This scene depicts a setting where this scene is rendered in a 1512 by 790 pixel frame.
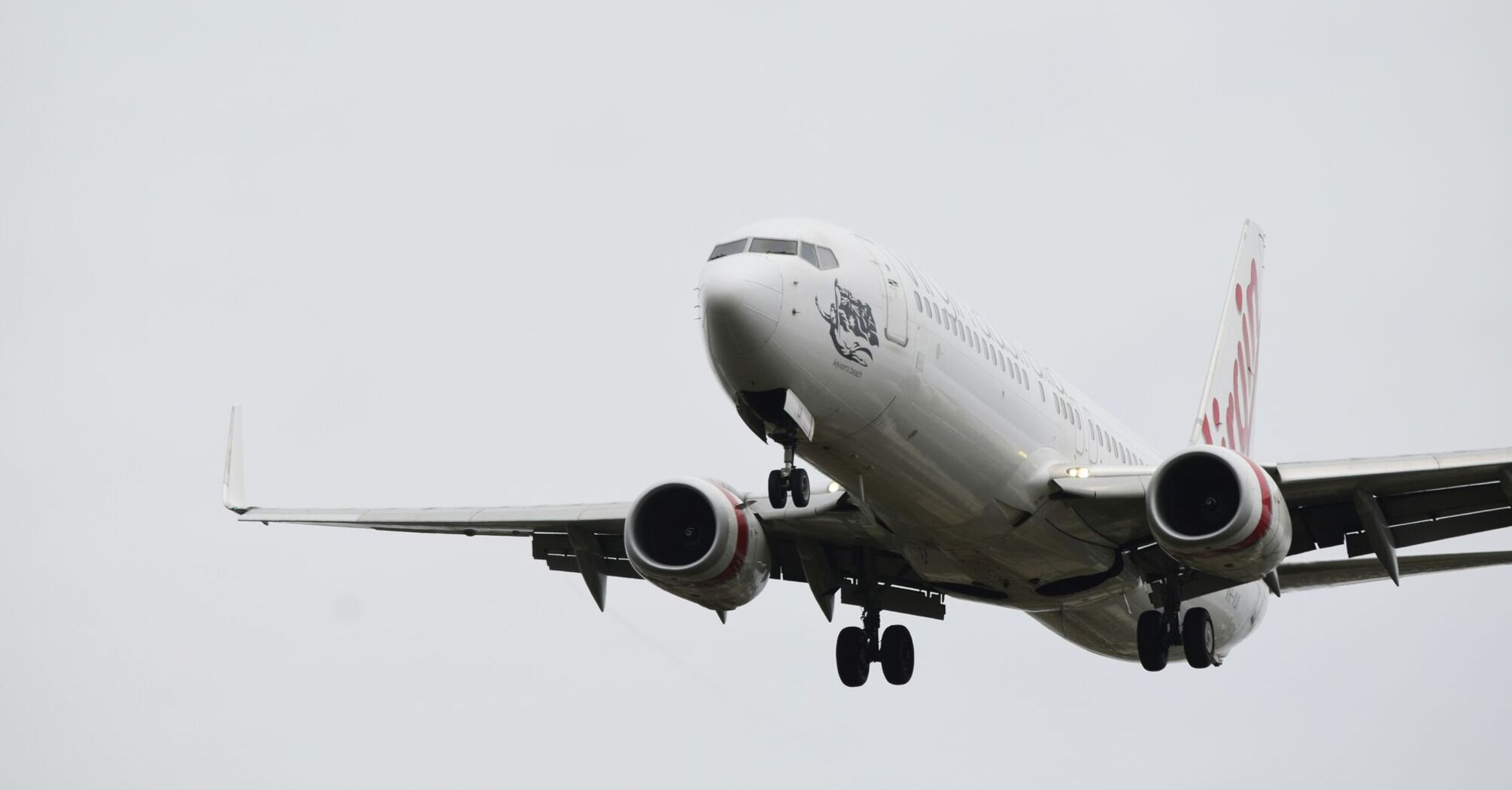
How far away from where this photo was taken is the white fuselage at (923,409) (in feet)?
70.4

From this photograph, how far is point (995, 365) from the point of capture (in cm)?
2525

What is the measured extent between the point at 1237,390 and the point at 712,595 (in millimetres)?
17319

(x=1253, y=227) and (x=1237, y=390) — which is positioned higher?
(x=1253, y=227)

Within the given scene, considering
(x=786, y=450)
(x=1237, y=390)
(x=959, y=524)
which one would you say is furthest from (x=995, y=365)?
(x=1237, y=390)

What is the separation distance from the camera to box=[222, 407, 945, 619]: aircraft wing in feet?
92.5

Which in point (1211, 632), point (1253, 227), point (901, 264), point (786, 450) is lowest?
point (1211, 632)

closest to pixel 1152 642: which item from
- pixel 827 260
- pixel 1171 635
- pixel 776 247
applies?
pixel 1171 635

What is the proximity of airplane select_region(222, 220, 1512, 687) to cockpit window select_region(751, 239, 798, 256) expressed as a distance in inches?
1.5

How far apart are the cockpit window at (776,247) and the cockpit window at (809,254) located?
0.07m

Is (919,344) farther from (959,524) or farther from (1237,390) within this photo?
(1237,390)

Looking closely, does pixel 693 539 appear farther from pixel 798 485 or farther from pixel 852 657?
pixel 798 485

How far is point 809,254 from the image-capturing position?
22.1 meters

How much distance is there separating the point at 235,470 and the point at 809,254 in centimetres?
1266

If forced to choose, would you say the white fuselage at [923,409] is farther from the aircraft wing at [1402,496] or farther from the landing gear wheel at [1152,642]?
the aircraft wing at [1402,496]
